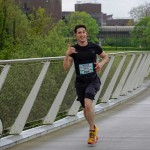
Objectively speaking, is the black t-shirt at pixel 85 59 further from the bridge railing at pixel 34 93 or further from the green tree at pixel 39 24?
the green tree at pixel 39 24

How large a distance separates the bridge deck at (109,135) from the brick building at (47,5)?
237 feet

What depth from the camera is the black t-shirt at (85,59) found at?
309 inches

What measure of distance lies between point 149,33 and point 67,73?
79925mm

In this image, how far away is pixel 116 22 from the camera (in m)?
174

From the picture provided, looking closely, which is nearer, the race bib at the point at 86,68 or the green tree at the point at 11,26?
the race bib at the point at 86,68

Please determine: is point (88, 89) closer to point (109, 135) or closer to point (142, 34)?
point (109, 135)

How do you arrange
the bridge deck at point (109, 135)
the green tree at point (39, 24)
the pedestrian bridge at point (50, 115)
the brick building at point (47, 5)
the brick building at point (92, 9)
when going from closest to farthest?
the bridge deck at point (109, 135), the pedestrian bridge at point (50, 115), the green tree at point (39, 24), the brick building at point (47, 5), the brick building at point (92, 9)

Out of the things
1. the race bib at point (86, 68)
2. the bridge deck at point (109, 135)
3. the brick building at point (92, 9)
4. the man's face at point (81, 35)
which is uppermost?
the man's face at point (81, 35)

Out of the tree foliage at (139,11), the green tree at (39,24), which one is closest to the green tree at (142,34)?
the tree foliage at (139,11)

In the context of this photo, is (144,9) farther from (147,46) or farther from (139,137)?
(139,137)

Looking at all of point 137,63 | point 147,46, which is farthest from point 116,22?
point 137,63

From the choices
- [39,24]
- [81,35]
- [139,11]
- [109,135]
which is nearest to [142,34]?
[139,11]

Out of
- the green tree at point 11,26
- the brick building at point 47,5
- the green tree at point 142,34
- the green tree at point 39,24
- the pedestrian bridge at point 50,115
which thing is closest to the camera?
the pedestrian bridge at point 50,115

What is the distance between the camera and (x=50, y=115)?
9.39m
